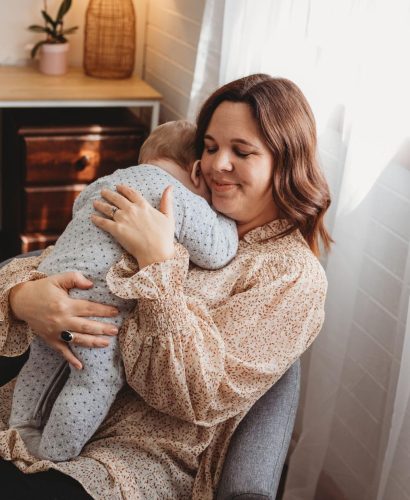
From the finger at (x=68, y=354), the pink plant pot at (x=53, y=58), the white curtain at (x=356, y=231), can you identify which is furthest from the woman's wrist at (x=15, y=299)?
the pink plant pot at (x=53, y=58)

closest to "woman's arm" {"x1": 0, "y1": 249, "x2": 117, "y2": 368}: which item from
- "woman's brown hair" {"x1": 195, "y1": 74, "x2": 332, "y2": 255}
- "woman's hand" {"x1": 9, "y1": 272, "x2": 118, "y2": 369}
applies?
"woman's hand" {"x1": 9, "y1": 272, "x2": 118, "y2": 369}

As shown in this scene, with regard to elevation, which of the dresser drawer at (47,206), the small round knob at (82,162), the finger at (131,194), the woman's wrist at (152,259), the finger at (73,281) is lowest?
the dresser drawer at (47,206)

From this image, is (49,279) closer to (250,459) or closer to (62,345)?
(62,345)

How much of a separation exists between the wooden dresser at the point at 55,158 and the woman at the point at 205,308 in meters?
1.21

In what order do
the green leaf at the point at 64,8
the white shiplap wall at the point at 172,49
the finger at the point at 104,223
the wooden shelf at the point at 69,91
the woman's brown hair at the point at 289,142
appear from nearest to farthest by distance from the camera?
the finger at the point at 104,223
the woman's brown hair at the point at 289,142
the wooden shelf at the point at 69,91
the white shiplap wall at the point at 172,49
the green leaf at the point at 64,8

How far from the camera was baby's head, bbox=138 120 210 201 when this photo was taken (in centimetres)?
161

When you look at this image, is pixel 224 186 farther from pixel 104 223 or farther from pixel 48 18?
pixel 48 18

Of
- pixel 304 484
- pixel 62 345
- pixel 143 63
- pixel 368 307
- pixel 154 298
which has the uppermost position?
pixel 154 298

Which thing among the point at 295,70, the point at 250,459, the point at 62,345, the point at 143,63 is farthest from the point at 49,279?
the point at 143,63

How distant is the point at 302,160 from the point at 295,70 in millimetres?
495

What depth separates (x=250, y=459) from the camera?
4.41ft

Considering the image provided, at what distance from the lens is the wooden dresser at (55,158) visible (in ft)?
8.91

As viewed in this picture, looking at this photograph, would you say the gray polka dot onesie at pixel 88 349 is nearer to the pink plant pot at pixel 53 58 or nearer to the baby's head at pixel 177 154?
the baby's head at pixel 177 154

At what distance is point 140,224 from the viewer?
1.37 metres
